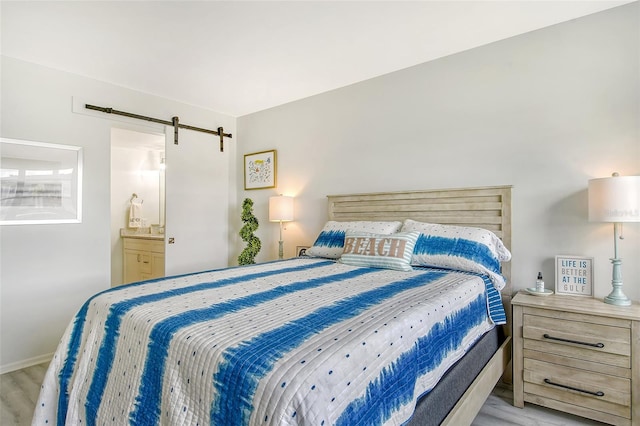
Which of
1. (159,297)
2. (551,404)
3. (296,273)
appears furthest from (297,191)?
(551,404)

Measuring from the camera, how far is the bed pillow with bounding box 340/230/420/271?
230cm

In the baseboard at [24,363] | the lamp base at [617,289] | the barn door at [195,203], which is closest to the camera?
the lamp base at [617,289]

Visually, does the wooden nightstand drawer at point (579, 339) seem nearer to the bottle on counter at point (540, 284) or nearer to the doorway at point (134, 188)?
the bottle on counter at point (540, 284)

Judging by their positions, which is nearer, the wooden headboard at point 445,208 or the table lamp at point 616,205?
the table lamp at point 616,205

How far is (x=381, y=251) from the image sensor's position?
237cm

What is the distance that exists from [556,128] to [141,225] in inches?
212

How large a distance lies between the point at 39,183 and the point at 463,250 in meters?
3.45

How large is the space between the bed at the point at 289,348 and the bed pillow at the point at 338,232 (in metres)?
0.43

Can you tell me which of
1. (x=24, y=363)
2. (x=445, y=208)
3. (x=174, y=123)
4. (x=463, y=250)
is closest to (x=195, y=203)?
(x=174, y=123)

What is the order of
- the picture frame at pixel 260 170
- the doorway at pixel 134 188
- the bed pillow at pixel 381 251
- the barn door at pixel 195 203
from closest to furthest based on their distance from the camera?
the bed pillow at pixel 381 251 → the barn door at pixel 195 203 → the picture frame at pixel 260 170 → the doorway at pixel 134 188

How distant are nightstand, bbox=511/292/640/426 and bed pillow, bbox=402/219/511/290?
0.89 feet

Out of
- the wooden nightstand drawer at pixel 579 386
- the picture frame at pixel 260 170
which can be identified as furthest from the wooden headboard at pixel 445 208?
the picture frame at pixel 260 170

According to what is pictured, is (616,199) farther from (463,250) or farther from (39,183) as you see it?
(39,183)

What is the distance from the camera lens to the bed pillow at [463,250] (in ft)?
7.05
